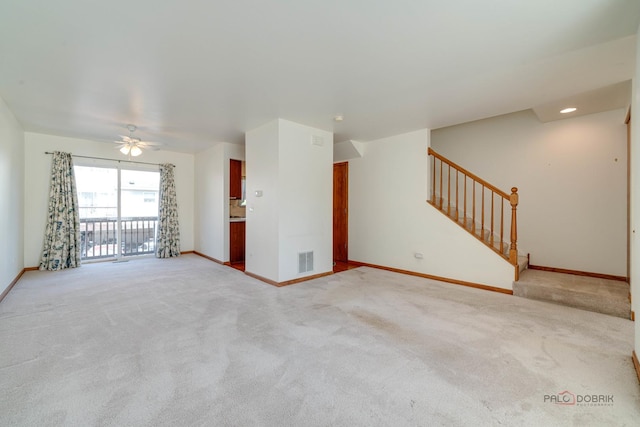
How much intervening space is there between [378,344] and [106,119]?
5.02m

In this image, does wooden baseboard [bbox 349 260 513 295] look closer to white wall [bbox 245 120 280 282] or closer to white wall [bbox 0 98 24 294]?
white wall [bbox 245 120 280 282]

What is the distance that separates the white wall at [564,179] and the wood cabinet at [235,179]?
16.4 feet

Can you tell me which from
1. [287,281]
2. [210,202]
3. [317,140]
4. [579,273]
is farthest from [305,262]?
[579,273]

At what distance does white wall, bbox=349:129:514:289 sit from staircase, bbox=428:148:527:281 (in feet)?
0.65

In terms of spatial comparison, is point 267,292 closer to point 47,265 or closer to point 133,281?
point 133,281

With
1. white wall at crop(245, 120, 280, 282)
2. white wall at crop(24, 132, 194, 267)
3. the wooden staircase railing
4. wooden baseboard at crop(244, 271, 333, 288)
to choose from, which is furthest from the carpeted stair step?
white wall at crop(24, 132, 194, 267)

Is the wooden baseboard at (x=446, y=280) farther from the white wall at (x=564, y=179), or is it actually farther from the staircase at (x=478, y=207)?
the white wall at (x=564, y=179)

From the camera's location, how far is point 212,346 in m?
2.35

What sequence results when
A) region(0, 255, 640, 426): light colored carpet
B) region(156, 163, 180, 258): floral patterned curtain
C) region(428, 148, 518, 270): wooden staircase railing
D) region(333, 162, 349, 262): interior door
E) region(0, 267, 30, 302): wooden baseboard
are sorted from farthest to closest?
region(156, 163, 180, 258): floral patterned curtain, region(333, 162, 349, 262): interior door, region(428, 148, 518, 270): wooden staircase railing, region(0, 267, 30, 302): wooden baseboard, region(0, 255, 640, 426): light colored carpet

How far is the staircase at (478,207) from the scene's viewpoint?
4.24 m

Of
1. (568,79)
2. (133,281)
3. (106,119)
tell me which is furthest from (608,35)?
(133,281)

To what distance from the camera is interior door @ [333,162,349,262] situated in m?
6.13

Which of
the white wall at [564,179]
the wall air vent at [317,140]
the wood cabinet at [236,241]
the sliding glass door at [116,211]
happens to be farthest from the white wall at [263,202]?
the white wall at [564,179]

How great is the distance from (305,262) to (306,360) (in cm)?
247
